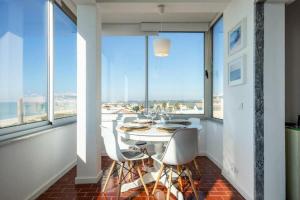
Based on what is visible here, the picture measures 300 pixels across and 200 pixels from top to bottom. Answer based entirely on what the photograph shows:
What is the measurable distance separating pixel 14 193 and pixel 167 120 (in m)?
2.08

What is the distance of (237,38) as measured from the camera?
2826 mm

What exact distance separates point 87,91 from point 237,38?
7.24 ft

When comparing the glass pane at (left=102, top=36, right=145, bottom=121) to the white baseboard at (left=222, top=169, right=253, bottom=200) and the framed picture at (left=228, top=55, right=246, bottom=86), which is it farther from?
the white baseboard at (left=222, top=169, right=253, bottom=200)

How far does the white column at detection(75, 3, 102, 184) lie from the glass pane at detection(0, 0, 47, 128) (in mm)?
502

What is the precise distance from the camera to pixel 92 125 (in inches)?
121

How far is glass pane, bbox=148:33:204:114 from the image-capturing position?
4695 millimetres

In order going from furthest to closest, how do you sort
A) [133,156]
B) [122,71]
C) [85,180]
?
1. [122,71]
2. [85,180]
3. [133,156]

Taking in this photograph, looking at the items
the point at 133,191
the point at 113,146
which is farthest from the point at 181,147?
the point at 133,191

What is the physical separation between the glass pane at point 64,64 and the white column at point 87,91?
0.55m

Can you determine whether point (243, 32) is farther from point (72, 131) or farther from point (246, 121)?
point (72, 131)

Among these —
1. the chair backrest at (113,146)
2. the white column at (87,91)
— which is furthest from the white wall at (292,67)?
the white column at (87,91)

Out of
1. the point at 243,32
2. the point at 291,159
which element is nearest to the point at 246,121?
the point at 291,159

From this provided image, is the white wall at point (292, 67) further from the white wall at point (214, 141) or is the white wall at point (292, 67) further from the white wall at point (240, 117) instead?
the white wall at point (214, 141)

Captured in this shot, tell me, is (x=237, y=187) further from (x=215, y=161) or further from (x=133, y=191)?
(x=133, y=191)
